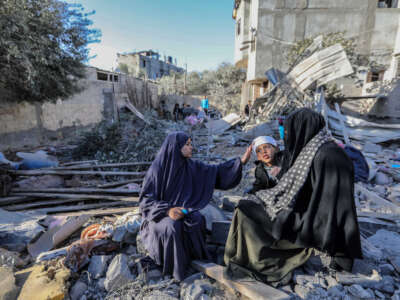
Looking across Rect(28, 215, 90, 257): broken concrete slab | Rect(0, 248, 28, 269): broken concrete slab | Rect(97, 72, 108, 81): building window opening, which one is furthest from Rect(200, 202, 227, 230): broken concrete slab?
Rect(97, 72, 108, 81): building window opening

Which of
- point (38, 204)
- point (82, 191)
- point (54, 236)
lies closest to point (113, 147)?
point (82, 191)

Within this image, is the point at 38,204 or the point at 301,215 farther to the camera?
the point at 38,204

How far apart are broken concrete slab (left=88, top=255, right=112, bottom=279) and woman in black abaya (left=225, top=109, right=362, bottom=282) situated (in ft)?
3.77

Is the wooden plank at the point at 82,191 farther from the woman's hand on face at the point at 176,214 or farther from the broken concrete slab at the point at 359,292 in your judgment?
the broken concrete slab at the point at 359,292

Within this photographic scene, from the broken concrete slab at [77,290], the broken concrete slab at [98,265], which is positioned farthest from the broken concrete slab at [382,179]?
the broken concrete slab at [77,290]

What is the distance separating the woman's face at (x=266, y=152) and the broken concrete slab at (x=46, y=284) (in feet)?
6.67

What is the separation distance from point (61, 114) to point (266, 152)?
8.52m

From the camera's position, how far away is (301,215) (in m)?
1.70

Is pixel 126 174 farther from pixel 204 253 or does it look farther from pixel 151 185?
pixel 204 253

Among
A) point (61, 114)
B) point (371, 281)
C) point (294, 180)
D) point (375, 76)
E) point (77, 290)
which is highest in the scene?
point (375, 76)

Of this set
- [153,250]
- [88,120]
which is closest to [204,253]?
[153,250]

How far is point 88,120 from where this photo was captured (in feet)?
32.2

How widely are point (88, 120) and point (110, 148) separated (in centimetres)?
436

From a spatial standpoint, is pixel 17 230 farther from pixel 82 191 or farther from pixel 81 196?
pixel 82 191
